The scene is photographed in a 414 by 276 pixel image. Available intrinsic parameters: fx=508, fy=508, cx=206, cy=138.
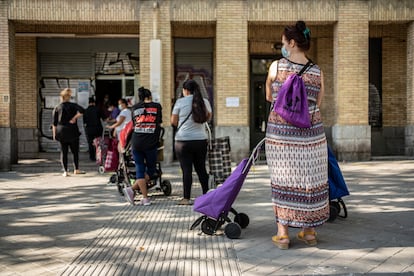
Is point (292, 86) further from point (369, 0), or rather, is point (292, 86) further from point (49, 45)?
point (49, 45)

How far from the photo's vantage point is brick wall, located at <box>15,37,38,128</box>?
17062 millimetres

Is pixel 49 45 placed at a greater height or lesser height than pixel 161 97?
greater

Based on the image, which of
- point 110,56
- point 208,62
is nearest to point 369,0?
point 208,62

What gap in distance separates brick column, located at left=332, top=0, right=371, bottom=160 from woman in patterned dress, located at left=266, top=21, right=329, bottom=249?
1010 centimetres

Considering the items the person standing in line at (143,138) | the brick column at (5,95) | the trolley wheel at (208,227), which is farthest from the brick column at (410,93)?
the brick column at (5,95)

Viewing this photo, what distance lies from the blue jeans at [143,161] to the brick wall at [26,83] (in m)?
10.0

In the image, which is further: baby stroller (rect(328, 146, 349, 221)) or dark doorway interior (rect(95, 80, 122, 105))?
dark doorway interior (rect(95, 80, 122, 105))

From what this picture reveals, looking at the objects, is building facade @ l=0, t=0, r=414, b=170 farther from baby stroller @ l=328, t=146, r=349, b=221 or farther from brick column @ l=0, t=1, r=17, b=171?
baby stroller @ l=328, t=146, r=349, b=221

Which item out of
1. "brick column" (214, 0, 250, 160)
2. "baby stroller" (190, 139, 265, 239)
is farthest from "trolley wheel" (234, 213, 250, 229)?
"brick column" (214, 0, 250, 160)

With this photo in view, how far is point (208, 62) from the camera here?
58.2 ft

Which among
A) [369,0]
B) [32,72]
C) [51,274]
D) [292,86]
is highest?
[369,0]

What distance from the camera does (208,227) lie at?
5.70 metres

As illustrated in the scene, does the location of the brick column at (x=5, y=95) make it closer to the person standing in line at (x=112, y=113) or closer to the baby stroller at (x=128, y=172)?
the person standing in line at (x=112, y=113)

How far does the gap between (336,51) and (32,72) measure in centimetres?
1001
